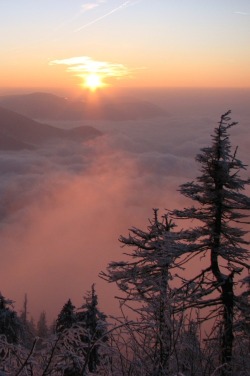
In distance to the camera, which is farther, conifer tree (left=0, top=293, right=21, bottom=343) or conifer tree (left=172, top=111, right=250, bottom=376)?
conifer tree (left=0, top=293, right=21, bottom=343)

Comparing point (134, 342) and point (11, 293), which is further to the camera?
point (11, 293)

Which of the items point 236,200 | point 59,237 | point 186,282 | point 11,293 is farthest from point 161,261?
point 59,237

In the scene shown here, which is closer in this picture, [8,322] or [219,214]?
[219,214]

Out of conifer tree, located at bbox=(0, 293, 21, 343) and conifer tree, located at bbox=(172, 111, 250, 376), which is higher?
conifer tree, located at bbox=(172, 111, 250, 376)

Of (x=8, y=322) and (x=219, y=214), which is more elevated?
(x=219, y=214)

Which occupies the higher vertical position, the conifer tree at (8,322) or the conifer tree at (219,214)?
the conifer tree at (219,214)

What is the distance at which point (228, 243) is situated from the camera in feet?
30.3

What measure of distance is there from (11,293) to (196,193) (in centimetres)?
10805

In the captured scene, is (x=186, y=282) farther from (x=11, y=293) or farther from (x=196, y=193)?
(x=11, y=293)

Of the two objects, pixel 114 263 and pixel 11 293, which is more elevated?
pixel 11 293

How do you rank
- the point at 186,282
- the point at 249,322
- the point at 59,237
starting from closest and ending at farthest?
the point at 249,322, the point at 186,282, the point at 59,237

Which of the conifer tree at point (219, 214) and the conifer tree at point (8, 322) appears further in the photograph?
the conifer tree at point (8, 322)

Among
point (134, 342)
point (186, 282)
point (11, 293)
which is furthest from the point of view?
point (11, 293)

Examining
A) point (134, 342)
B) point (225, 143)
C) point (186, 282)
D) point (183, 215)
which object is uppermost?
point (225, 143)
